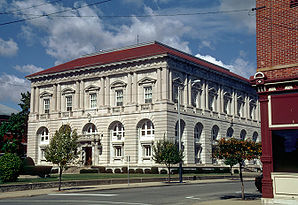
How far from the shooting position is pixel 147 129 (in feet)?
186

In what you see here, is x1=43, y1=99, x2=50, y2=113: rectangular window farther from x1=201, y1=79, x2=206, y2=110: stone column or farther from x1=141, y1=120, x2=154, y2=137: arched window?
x1=201, y1=79, x2=206, y2=110: stone column

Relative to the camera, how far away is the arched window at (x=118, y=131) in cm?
5888

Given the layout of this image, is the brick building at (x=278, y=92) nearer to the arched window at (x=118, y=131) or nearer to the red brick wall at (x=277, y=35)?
the red brick wall at (x=277, y=35)

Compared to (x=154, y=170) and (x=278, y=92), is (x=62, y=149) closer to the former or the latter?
(x=278, y=92)

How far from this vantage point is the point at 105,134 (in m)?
59.5

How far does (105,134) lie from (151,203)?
39.8 metres

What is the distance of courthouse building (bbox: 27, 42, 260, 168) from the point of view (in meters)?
55.7

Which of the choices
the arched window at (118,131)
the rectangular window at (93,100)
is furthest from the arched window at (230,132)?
the rectangular window at (93,100)

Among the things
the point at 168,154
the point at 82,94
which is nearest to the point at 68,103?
the point at 82,94

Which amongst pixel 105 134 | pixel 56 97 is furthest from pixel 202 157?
pixel 56 97

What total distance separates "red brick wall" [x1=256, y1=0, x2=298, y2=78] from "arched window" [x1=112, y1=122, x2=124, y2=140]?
135 feet

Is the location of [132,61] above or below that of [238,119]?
above

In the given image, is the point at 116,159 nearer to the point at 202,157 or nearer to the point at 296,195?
the point at 202,157

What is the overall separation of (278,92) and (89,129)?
47045 mm
